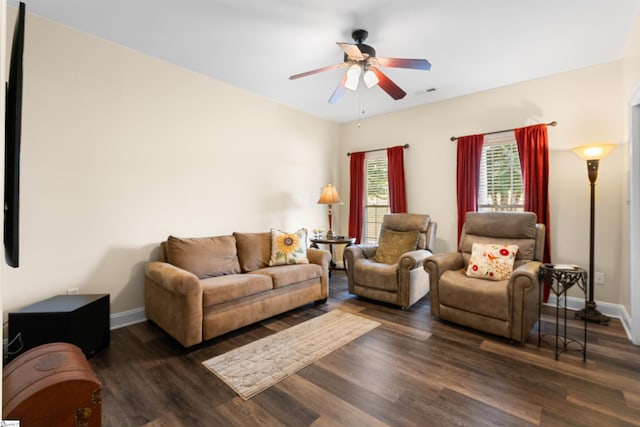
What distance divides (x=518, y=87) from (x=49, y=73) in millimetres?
4914

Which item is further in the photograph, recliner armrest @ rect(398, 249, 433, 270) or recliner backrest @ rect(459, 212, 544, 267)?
recliner armrest @ rect(398, 249, 433, 270)

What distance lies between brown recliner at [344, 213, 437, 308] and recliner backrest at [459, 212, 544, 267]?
522mm

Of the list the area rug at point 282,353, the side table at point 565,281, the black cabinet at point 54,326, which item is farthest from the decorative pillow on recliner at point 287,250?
the side table at point 565,281

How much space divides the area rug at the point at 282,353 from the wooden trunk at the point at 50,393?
84 cm

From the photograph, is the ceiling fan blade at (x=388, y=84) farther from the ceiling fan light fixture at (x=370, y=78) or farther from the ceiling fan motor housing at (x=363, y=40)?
the ceiling fan motor housing at (x=363, y=40)

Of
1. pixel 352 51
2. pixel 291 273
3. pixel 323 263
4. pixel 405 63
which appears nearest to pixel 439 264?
pixel 323 263

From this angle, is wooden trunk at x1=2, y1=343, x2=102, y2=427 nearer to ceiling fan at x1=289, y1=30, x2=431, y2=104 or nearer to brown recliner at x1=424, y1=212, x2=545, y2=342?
ceiling fan at x1=289, y1=30, x2=431, y2=104

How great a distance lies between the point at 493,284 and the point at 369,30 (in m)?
2.55

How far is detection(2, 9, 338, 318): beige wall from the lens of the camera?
8.17 feet

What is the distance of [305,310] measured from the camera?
11.3ft

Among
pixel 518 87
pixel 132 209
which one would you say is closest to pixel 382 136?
pixel 518 87

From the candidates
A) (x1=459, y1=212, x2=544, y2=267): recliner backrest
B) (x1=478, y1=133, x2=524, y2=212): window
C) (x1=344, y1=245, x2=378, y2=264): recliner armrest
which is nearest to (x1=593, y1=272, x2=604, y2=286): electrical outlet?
(x1=459, y1=212, x2=544, y2=267): recliner backrest

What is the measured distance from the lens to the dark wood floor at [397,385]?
5.65 feet

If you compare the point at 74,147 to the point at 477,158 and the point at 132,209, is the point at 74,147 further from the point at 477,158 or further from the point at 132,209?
the point at 477,158
